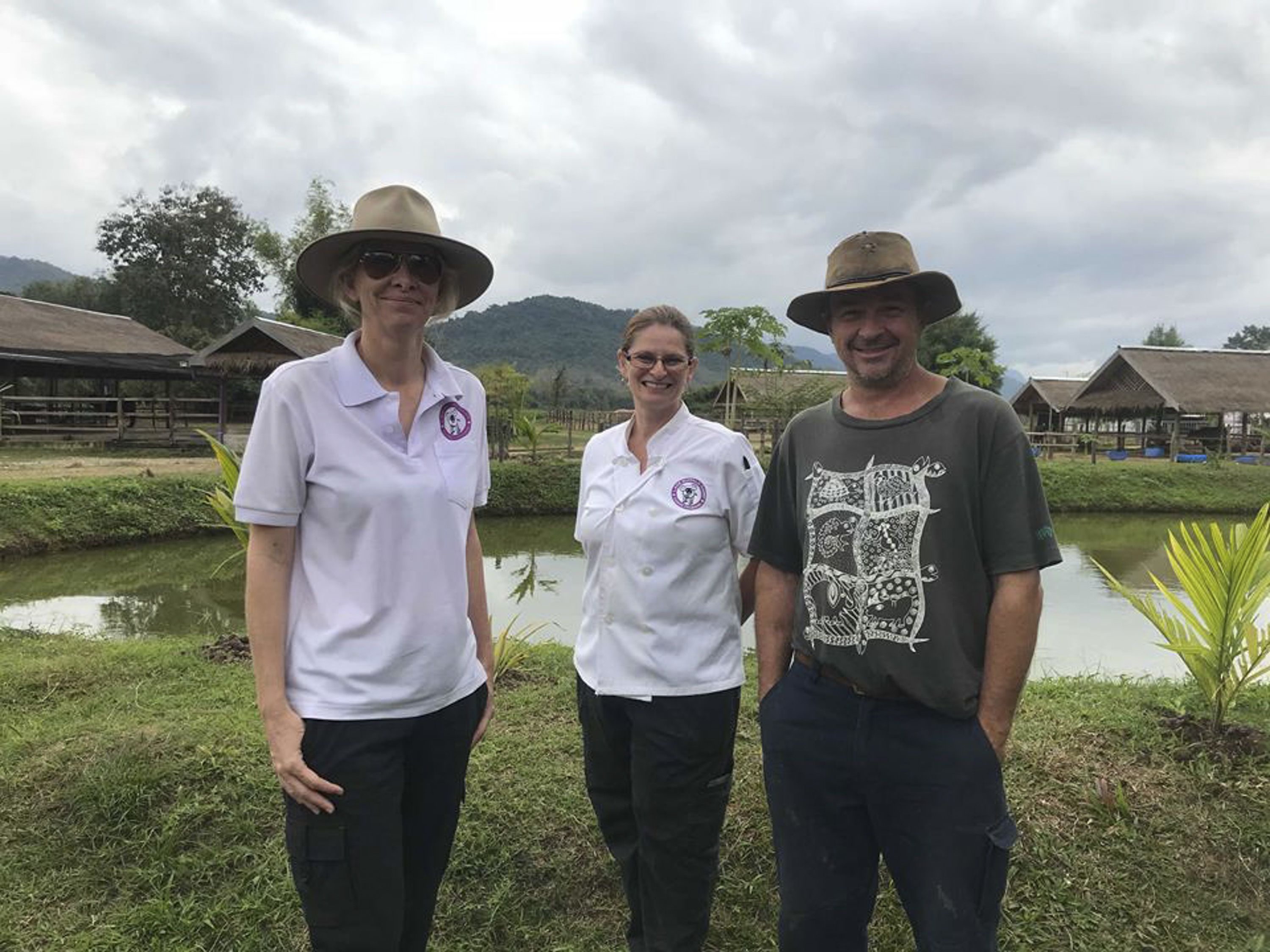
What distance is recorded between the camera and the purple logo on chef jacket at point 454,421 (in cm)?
147

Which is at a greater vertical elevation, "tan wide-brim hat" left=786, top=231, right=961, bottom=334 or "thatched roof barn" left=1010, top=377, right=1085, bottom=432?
"thatched roof barn" left=1010, top=377, right=1085, bottom=432

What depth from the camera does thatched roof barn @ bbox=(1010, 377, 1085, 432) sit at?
25438 mm

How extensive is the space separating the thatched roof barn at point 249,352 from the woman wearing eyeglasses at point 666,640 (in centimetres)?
1390

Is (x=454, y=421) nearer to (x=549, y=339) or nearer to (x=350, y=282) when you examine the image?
(x=350, y=282)

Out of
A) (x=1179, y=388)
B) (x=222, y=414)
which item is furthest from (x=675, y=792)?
A: (x=1179, y=388)

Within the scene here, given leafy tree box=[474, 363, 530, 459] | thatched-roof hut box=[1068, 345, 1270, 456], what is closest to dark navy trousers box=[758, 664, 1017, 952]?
leafy tree box=[474, 363, 530, 459]

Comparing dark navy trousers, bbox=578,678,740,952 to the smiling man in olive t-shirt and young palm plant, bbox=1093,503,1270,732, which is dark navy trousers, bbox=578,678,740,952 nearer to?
the smiling man in olive t-shirt

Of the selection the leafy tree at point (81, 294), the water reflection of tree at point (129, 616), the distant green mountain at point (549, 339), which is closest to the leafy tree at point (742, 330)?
the water reflection of tree at point (129, 616)

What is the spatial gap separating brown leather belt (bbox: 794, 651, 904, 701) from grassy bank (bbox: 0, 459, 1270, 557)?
9.51 metres

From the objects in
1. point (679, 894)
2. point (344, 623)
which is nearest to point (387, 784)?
point (344, 623)

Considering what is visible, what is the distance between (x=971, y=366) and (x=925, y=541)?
2033 cm

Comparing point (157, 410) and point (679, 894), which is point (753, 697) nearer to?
point (679, 894)

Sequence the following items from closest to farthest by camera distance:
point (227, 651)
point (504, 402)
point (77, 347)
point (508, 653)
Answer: point (508, 653) → point (227, 651) → point (504, 402) → point (77, 347)

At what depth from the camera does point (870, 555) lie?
4.66 feet
